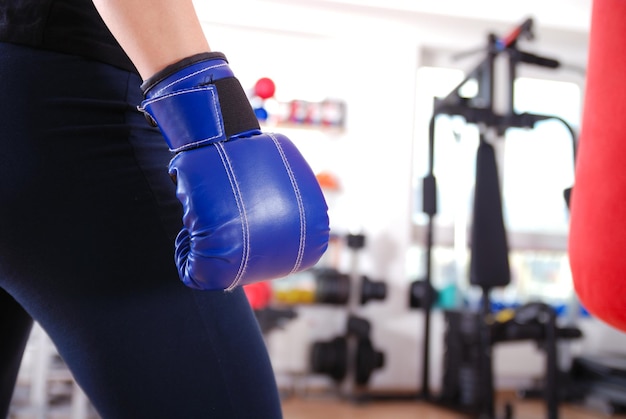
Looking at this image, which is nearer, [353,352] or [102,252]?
[102,252]

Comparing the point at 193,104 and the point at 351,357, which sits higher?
the point at 193,104

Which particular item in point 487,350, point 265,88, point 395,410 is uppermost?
point 265,88

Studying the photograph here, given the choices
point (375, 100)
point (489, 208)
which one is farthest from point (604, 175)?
point (375, 100)

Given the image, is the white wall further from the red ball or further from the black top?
the black top

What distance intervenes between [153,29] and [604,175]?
0.48 m

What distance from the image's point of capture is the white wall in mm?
4488

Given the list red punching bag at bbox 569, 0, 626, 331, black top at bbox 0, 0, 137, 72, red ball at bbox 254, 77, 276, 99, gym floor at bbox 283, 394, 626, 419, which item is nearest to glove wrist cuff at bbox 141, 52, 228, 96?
black top at bbox 0, 0, 137, 72

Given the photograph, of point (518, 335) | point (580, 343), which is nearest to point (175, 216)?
point (518, 335)

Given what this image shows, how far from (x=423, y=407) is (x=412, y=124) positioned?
206cm

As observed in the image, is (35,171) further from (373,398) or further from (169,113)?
(373,398)

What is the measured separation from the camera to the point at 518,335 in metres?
3.05

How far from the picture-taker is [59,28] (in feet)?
1.85

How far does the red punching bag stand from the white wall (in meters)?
3.82

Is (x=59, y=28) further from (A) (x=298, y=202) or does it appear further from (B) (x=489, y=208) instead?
(B) (x=489, y=208)
